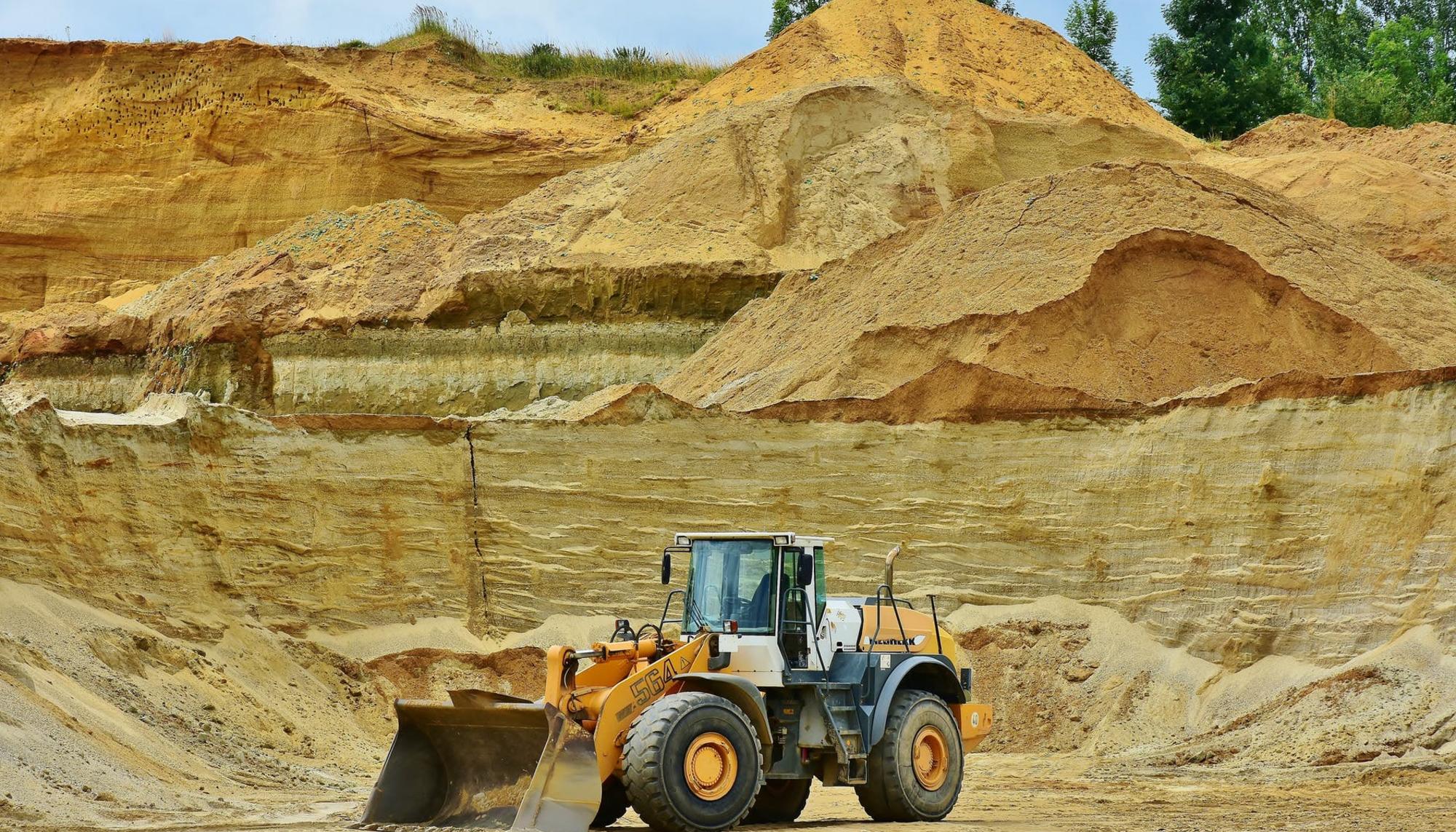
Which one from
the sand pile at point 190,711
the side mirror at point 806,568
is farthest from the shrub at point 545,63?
the side mirror at point 806,568

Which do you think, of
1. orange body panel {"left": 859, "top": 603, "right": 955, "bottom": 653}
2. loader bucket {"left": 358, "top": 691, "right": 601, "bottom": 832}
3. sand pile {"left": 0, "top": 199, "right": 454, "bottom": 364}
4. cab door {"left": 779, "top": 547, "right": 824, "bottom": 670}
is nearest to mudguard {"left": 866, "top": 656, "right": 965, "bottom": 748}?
orange body panel {"left": 859, "top": 603, "right": 955, "bottom": 653}

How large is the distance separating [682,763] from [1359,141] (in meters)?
32.0

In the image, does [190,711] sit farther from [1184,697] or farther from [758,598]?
[1184,697]

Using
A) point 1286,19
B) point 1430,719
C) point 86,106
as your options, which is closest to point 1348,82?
point 1286,19

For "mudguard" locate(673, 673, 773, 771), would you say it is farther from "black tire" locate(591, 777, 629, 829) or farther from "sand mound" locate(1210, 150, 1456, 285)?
"sand mound" locate(1210, 150, 1456, 285)

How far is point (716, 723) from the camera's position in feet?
34.1

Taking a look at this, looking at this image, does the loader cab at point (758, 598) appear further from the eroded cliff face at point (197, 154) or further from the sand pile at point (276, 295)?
the eroded cliff face at point (197, 154)

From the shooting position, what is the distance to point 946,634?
41.5ft

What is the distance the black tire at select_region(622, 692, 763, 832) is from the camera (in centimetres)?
1011

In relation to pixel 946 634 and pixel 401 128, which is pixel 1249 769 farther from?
pixel 401 128

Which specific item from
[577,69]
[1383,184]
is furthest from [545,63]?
[1383,184]

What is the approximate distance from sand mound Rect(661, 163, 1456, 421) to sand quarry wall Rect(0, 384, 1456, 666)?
5.23 ft

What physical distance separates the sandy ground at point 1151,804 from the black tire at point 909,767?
0.49ft

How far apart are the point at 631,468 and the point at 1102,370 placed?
6532 mm
